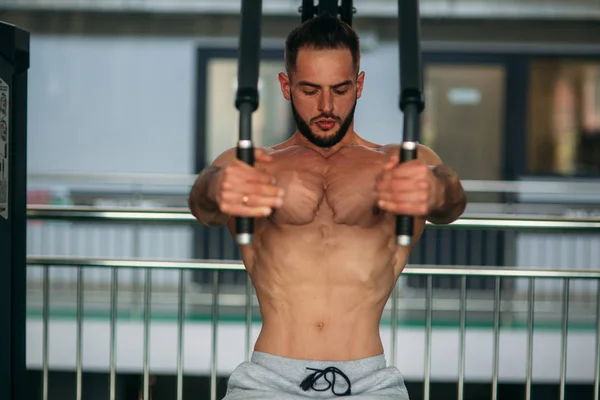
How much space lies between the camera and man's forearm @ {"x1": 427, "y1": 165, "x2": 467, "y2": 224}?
186cm

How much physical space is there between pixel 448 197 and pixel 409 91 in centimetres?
55

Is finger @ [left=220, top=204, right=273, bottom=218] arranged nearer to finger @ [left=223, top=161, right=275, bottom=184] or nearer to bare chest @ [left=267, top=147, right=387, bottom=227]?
finger @ [left=223, top=161, right=275, bottom=184]

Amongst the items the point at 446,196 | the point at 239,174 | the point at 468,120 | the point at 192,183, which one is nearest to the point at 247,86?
the point at 239,174

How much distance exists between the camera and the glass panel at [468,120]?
8008 mm

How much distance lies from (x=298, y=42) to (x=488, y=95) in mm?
→ 6398

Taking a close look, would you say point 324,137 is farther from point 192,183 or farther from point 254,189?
point 192,183

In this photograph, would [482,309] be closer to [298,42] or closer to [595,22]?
[595,22]

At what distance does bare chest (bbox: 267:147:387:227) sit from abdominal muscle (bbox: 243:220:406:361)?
3cm

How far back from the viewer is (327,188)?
210 centimetres

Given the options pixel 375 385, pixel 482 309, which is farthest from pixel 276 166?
pixel 482 309

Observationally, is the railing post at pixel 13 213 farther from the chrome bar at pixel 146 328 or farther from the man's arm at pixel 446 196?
the man's arm at pixel 446 196

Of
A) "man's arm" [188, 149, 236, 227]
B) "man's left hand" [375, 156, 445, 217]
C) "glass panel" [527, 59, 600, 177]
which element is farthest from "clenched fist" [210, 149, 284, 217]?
"glass panel" [527, 59, 600, 177]

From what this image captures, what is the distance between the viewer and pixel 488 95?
8.03 m

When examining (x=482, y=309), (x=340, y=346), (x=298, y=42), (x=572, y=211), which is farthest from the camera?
(x=572, y=211)
